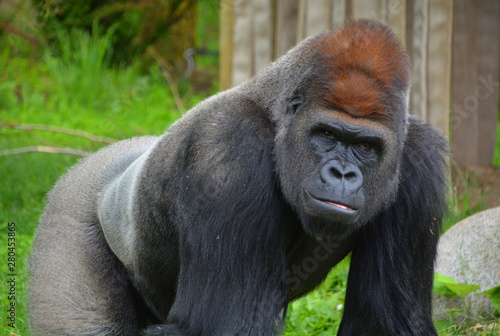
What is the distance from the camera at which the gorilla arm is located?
10.1 ft

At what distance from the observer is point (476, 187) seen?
5594 millimetres

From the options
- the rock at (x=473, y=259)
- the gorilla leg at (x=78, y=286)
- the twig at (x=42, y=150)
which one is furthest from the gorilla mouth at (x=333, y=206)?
the twig at (x=42, y=150)

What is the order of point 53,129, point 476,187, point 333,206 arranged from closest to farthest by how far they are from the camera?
point 333,206
point 476,187
point 53,129

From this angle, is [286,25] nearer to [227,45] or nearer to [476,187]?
[227,45]

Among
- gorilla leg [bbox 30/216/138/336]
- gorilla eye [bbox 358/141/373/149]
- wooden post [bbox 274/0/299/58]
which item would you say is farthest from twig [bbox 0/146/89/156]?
gorilla eye [bbox 358/141/373/149]

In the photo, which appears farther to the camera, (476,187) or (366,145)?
(476,187)

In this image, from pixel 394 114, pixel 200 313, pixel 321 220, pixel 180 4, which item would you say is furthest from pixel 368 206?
pixel 180 4

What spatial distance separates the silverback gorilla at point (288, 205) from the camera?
2797 millimetres

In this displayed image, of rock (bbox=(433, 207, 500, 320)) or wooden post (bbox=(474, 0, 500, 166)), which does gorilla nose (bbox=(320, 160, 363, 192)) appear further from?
wooden post (bbox=(474, 0, 500, 166))

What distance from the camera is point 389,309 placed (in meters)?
3.08

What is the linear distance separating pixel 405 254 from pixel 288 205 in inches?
23.4

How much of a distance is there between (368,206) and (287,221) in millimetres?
402

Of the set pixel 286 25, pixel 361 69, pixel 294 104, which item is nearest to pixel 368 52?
pixel 361 69

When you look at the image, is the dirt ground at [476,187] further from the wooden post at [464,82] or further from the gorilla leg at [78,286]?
the gorilla leg at [78,286]
